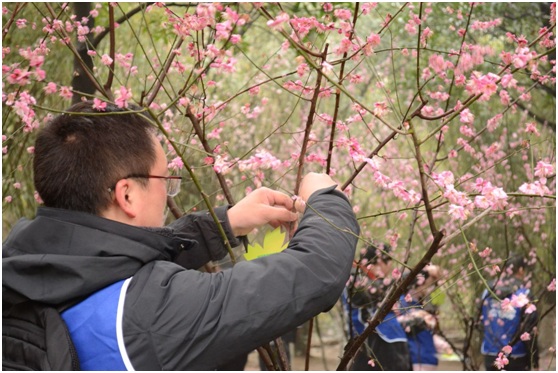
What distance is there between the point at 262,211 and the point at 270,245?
9 centimetres

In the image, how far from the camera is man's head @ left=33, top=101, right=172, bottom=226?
5.54ft

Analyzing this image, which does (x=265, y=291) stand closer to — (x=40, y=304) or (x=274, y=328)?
(x=274, y=328)

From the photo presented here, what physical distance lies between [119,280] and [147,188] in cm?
28

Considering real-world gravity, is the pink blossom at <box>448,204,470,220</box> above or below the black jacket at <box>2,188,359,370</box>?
above

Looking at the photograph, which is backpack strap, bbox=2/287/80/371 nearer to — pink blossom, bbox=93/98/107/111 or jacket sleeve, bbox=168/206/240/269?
pink blossom, bbox=93/98/107/111

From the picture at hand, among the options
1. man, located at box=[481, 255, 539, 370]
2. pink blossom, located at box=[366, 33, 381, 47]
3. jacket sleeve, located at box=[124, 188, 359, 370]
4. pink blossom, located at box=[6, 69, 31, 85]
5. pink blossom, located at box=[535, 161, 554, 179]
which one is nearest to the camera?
jacket sleeve, located at box=[124, 188, 359, 370]

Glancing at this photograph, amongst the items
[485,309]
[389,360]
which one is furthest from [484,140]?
[389,360]

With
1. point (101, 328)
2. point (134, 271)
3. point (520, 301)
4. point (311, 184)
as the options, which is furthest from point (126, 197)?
point (520, 301)

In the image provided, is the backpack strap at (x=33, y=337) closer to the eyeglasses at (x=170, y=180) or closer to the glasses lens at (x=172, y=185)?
the eyeglasses at (x=170, y=180)

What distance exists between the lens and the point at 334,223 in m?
1.63

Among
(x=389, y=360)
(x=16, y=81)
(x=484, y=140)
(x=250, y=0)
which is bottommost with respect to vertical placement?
(x=389, y=360)

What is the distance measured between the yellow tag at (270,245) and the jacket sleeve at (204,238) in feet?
0.29

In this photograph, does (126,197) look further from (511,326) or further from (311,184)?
(511,326)

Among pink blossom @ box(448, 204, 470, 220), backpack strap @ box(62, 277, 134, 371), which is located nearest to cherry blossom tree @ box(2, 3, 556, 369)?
pink blossom @ box(448, 204, 470, 220)
